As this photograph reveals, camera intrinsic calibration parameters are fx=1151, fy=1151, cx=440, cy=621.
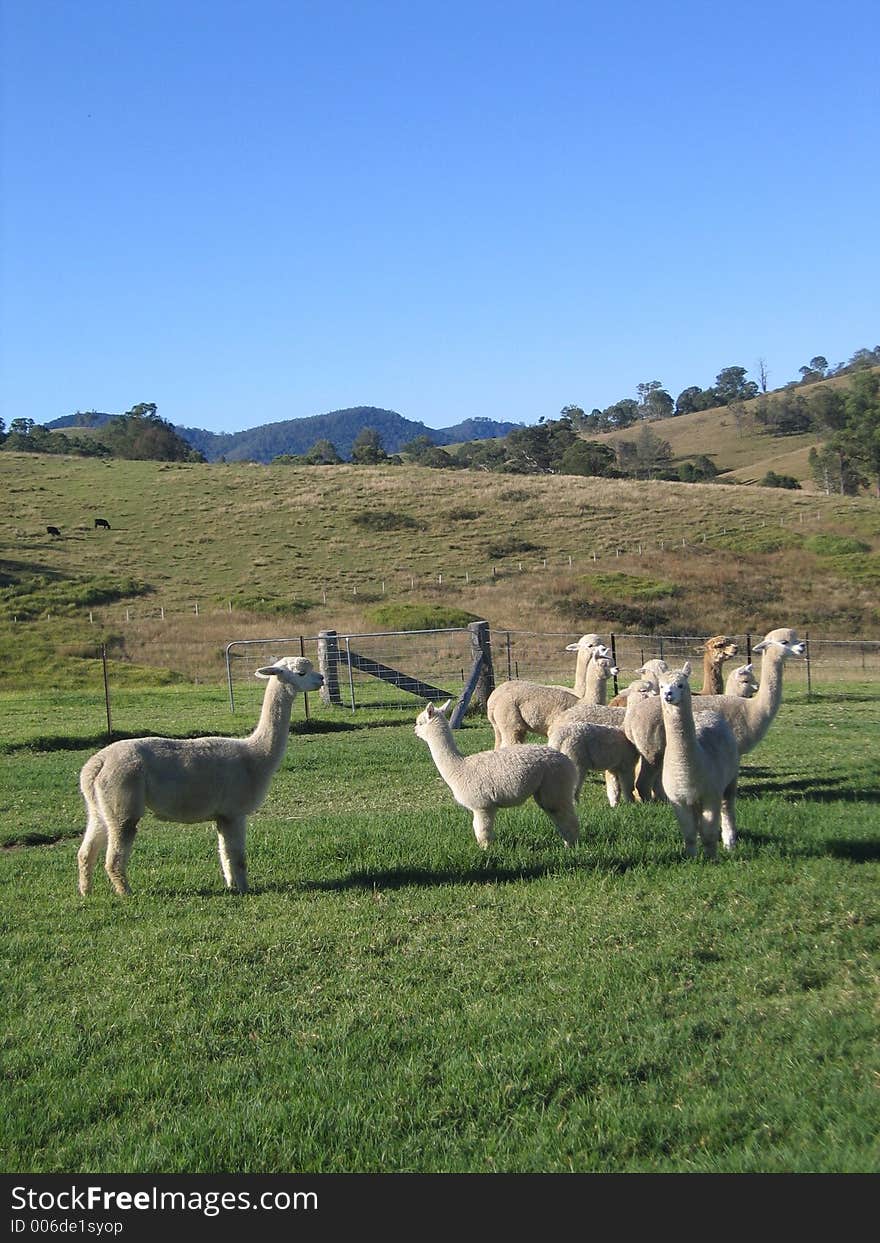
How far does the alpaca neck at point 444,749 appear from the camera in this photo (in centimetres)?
970

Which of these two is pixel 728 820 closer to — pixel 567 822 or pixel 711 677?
pixel 567 822

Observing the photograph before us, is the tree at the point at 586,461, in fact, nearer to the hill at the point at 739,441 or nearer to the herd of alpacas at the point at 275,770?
the hill at the point at 739,441

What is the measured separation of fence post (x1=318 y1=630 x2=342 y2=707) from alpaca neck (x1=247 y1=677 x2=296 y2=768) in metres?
16.8

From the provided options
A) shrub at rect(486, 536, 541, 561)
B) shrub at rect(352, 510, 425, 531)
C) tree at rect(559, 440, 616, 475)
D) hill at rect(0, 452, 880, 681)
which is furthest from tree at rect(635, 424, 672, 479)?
shrub at rect(486, 536, 541, 561)

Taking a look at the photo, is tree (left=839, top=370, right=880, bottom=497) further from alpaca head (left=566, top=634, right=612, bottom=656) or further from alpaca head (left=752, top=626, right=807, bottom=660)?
alpaca head (left=752, top=626, right=807, bottom=660)

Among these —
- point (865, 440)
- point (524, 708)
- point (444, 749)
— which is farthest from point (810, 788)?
point (865, 440)

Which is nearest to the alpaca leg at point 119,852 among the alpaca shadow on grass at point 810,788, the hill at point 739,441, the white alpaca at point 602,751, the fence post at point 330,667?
the white alpaca at point 602,751

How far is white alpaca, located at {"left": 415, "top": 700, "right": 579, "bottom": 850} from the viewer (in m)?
9.45

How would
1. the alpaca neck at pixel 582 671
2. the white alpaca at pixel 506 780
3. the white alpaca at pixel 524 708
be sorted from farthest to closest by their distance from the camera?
the alpaca neck at pixel 582 671 < the white alpaca at pixel 524 708 < the white alpaca at pixel 506 780

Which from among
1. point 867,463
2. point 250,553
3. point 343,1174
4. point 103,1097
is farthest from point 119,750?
point 867,463

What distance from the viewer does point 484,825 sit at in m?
9.65

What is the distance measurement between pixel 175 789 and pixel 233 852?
27.1 inches

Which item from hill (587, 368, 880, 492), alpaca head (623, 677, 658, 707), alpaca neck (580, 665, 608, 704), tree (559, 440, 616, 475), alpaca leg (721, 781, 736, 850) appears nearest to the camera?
alpaca leg (721, 781, 736, 850)

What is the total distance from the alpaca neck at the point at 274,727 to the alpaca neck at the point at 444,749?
1215mm
